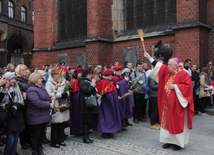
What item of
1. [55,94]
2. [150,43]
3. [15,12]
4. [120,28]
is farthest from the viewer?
[15,12]

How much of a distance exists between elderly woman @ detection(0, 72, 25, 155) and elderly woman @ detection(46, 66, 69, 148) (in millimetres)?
1032

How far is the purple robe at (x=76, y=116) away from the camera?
653 centimetres

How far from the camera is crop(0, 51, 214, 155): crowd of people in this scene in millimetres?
4602

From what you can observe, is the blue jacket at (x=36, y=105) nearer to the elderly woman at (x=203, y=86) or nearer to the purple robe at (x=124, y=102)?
the purple robe at (x=124, y=102)

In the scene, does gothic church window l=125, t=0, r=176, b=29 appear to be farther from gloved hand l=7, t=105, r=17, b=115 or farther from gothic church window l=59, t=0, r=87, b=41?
gloved hand l=7, t=105, r=17, b=115

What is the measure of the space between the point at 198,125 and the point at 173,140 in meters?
2.53

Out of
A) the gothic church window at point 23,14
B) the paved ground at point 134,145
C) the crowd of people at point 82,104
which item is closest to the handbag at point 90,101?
the crowd of people at point 82,104

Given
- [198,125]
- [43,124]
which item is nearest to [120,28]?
[198,125]

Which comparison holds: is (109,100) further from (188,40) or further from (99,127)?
(188,40)

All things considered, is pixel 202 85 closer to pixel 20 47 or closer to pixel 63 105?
pixel 63 105

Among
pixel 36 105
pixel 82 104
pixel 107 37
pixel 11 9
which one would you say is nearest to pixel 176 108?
pixel 82 104

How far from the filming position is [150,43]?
11875 mm

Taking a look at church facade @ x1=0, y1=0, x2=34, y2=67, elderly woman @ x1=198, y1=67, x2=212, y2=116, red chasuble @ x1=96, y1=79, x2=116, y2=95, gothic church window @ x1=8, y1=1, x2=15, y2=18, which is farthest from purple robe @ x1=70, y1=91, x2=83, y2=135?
gothic church window @ x1=8, y1=1, x2=15, y2=18

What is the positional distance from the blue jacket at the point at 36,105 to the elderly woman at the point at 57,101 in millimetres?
573
